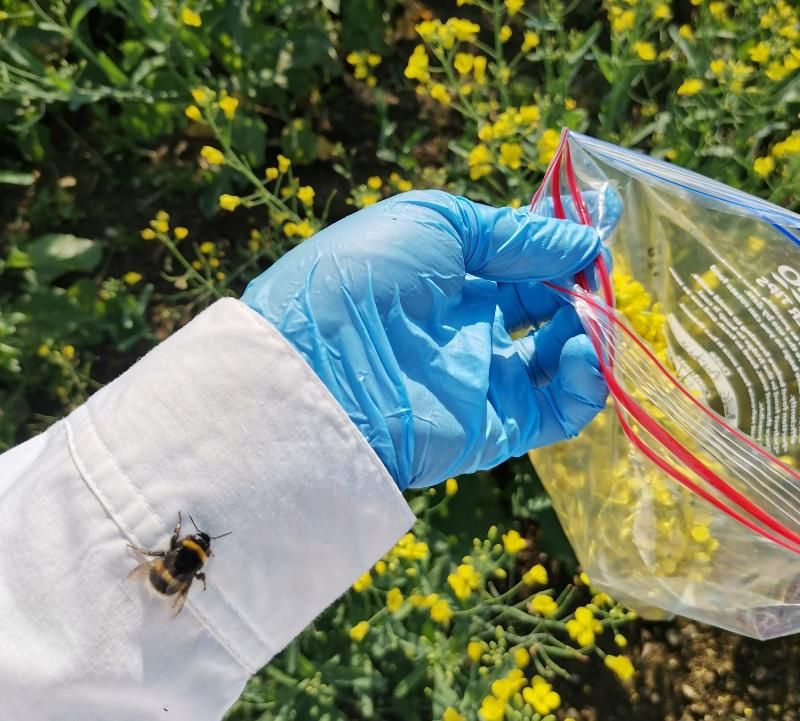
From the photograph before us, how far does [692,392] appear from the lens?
142cm

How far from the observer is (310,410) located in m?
1.04

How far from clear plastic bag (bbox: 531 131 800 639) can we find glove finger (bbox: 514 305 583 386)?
9 centimetres

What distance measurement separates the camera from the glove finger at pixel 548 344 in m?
1.49

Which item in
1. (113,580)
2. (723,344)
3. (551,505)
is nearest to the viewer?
(113,580)

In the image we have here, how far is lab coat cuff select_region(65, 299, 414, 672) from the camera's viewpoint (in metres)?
0.97

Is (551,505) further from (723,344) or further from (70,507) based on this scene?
(70,507)

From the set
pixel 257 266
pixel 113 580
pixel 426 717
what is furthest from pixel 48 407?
pixel 113 580

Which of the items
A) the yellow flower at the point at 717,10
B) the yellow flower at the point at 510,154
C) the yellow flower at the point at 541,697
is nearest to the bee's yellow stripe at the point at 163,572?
the yellow flower at the point at 541,697

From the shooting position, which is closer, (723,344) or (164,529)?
(164,529)

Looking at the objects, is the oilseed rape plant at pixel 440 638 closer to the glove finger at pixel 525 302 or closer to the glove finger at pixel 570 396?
the glove finger at pixel 570 396

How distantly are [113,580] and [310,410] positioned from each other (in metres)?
0.33

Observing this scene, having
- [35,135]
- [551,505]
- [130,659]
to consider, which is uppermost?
[130,659]

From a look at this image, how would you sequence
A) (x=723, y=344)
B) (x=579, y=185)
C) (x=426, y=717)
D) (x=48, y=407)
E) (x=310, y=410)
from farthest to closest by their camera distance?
(x=48, y=407)
(x=426, y=717)
(x=579, y=185)
(x=723, y=344)
(x=310, y=410)

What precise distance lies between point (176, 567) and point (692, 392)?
1.01 m
